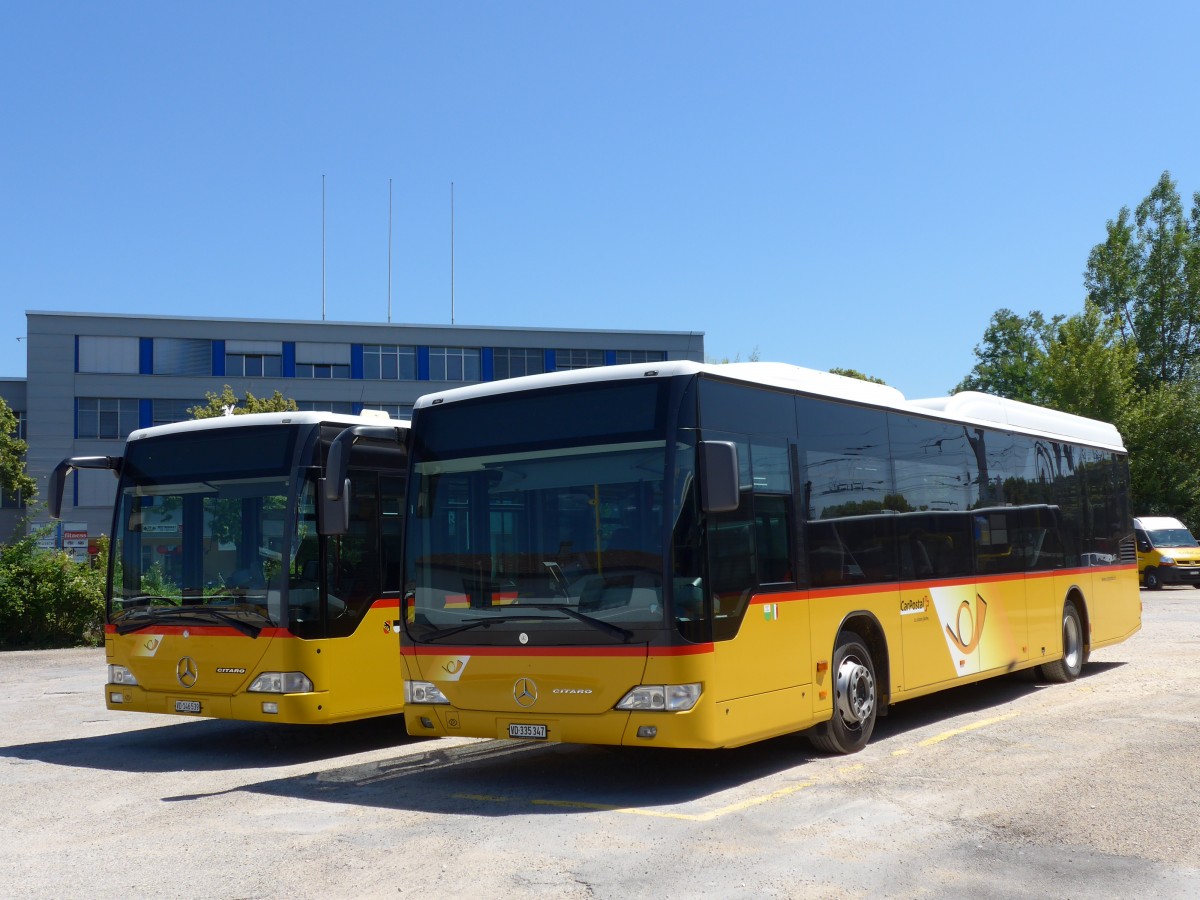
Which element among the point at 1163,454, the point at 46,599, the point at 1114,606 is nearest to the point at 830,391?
the point at 1114,606

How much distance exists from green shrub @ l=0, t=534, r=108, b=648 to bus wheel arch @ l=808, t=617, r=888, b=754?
1778 centimetres

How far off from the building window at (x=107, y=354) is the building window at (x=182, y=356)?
3.99 feet

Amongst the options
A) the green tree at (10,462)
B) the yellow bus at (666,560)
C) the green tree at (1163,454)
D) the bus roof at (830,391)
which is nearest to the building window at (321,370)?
the green tree at (10,462)

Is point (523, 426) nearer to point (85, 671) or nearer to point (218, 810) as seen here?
point (218, 810)

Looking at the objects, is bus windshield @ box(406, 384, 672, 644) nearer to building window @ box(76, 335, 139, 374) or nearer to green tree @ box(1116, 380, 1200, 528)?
green tree @ box(1116, 380, 1200, 528)

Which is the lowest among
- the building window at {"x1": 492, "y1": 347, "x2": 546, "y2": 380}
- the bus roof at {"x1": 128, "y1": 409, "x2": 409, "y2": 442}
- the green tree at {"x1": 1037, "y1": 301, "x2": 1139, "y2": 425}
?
the bus roof at {"x1": 128, "y1": 409, "x2": 409, "y2": 442}

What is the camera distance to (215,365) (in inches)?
2675

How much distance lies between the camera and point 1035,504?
1464 cm

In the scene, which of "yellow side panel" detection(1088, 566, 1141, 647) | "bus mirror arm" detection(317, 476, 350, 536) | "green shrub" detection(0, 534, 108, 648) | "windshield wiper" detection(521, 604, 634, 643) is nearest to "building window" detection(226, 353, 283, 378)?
"green shrub" detection(0, 534, 108, 648)

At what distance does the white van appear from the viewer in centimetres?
3803

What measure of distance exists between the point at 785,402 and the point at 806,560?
4.11 feet

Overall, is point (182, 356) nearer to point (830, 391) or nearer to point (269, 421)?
point (269, 421)

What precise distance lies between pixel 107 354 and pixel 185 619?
195ft

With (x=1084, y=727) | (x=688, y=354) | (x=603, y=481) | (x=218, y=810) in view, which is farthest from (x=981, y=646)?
(x=688, y=354)
